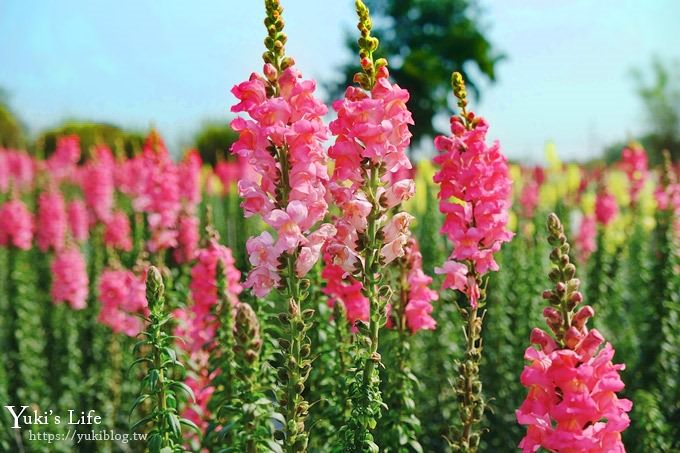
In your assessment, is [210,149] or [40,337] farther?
[210,149]

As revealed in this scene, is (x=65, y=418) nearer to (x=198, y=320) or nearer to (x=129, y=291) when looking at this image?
(x=129, y=291)

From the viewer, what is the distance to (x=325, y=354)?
4.11 meters

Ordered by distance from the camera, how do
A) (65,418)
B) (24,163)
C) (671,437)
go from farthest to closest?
(24,163)
(65,418)
(671,437)

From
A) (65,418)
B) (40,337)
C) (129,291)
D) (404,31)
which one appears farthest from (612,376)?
(404,31)

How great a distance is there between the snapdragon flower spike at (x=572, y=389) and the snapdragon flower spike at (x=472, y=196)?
0.67 metres

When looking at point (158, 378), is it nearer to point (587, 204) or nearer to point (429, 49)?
point (587, 204)

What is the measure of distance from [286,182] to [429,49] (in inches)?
1360

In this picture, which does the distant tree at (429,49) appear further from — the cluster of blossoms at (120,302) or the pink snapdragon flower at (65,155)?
the cluster of blossoms at (120,302)

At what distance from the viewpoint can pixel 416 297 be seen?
12.9ft

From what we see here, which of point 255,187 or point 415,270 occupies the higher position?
point 255,187

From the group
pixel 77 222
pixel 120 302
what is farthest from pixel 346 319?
pixel 77 222

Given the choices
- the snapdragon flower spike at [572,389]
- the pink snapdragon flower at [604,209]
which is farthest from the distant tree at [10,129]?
the snapdragon flower spike at [572,389]

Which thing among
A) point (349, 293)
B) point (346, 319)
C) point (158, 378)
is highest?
point (349, 293)

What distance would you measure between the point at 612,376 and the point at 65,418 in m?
5.32
